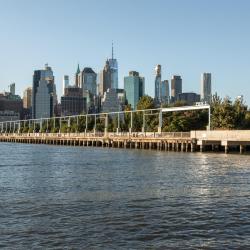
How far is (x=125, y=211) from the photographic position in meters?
27.8

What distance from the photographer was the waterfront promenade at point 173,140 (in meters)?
81.2

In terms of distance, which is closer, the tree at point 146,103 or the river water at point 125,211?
the river water at point 125,211

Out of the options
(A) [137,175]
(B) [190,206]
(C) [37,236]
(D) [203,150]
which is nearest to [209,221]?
(B) [190,206]

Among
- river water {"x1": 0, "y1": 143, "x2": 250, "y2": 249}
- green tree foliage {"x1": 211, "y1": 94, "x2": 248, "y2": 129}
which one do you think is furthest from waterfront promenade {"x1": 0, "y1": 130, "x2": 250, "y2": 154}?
river water {"x1": 0, "y1": 143, "x2": 250, "y2": 249}

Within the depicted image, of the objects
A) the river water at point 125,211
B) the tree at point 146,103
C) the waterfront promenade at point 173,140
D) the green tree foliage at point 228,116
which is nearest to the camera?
the river water at point 125,211

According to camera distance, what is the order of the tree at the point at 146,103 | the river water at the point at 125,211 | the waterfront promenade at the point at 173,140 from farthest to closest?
the tree at the point at 146,103 → the waterfront promenade at the point at 173,140 → the river water at the point at 125,211

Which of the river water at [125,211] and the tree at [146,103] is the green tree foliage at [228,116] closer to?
the tree at [146,103]

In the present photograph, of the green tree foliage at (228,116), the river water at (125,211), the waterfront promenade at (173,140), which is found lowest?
the river water at (125,211)

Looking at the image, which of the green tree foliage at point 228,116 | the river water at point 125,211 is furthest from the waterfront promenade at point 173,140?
the river water at point 125,211

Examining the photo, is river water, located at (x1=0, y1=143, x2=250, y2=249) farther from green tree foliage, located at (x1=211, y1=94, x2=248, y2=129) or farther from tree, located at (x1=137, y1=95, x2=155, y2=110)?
tree, located at (x1=137, y1=95, x2=155, y2=110)

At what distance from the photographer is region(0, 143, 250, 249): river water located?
21.9m

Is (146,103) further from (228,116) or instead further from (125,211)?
(125,211)

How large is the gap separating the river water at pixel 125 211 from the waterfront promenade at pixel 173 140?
36.5 m

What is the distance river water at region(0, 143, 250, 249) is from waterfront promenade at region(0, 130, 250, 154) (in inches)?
1435
